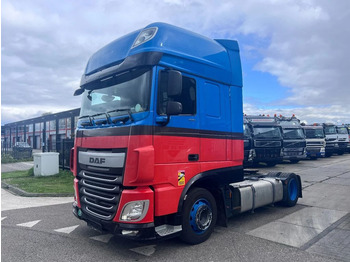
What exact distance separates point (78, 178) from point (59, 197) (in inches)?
175

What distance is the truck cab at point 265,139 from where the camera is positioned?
15211 mm

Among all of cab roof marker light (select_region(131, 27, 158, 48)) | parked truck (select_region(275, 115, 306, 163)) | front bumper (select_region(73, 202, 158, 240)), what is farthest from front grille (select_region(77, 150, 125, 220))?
parked truck (select_region(275, 115, 306, 163))

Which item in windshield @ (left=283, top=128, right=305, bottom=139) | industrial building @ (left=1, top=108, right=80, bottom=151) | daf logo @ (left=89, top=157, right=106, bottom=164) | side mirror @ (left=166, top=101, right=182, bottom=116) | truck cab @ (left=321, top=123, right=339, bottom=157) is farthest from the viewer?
truck cab @ (left=321, top=123, right=339, bottom=157)

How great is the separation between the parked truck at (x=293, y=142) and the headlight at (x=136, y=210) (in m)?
15.0

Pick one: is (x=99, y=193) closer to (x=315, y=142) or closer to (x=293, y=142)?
(x=293, y=142)

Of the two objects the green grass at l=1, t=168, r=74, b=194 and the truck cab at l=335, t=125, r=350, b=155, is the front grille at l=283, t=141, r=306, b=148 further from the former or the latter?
the green grass at l=1, t=168, r=74, b=194

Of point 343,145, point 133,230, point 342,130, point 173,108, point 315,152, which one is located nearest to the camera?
point 133,230

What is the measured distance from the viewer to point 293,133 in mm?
18047

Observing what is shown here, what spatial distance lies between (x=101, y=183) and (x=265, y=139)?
12.5m

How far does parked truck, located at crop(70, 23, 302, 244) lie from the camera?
13.1ft

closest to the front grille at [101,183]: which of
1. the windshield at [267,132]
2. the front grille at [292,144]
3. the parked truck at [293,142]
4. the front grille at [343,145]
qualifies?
the windshield at [267,132]

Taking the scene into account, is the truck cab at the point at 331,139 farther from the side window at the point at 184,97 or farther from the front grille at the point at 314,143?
the side window at the point at 184,97

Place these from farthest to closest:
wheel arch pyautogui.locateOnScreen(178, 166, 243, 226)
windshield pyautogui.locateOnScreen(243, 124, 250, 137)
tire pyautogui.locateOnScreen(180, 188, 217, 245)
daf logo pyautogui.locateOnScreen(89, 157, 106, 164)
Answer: windshield pyautogui.locateOnScreen(243, 124, 250, 137) < wheel arch pyautogui.locateOnScreen(178, 166, 243, 226) < tire pyautogui.locateOnScreen(180, 188, 217, 245) < daf logo pyautogui.locateOnScreen(89, 157, 106, 164)

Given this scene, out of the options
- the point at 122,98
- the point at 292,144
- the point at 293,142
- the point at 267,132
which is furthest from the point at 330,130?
the point at 122,98
